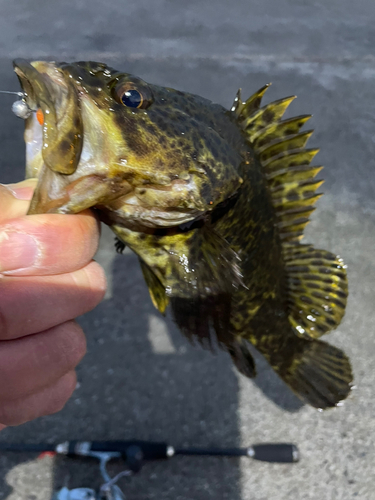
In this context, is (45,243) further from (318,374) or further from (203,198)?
(318,374)

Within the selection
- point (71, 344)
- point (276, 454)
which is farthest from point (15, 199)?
point (276, 454)

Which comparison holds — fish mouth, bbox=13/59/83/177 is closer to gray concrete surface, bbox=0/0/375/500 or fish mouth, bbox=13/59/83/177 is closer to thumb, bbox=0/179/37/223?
thumb, bbox=0/179/37/223

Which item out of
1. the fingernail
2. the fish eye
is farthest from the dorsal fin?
the fingernail

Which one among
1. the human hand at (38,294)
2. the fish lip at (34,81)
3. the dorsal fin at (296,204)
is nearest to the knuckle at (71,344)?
the human hand at (38,294)

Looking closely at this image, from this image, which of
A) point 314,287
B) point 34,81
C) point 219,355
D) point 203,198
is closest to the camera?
point 34,81

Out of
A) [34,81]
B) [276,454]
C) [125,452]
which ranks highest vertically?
[34,81]

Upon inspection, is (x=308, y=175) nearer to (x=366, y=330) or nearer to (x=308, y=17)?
(x=366, y=330)

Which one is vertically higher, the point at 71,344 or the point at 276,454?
the point at 71,344
